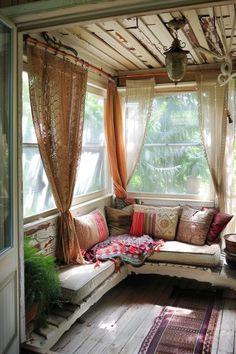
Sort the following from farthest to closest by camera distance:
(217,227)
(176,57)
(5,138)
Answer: (217,227), (176,57), (5,138)

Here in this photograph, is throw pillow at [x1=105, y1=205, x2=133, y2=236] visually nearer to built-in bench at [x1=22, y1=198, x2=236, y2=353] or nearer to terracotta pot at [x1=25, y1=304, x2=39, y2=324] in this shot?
built-in bench at [x1=22, y1=198, x2=236, y2=353]

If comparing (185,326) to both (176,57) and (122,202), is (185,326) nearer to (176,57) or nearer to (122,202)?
(122,202)

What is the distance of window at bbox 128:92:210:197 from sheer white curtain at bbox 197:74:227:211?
0.20m

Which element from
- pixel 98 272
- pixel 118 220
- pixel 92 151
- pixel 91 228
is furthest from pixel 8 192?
pixel 118 220

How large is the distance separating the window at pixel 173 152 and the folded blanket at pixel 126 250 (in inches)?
34.4

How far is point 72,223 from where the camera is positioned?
3.33 m

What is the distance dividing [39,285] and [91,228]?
4.09 ft

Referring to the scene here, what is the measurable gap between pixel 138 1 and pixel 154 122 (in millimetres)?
2754

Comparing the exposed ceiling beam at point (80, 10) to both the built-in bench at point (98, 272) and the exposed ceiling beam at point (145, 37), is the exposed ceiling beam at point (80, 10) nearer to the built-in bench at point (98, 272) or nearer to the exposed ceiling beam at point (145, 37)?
the exposed ceiling beam at point (145, 37)

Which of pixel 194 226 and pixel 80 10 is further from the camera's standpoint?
pixel 194 226

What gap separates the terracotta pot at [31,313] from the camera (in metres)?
2.45

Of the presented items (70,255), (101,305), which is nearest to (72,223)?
(70,255)

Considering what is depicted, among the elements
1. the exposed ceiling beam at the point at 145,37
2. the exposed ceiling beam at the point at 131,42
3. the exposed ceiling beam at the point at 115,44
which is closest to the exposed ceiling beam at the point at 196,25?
the exposed ceiling beam at the point at 145,37

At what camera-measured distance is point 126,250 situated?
11.9ft
